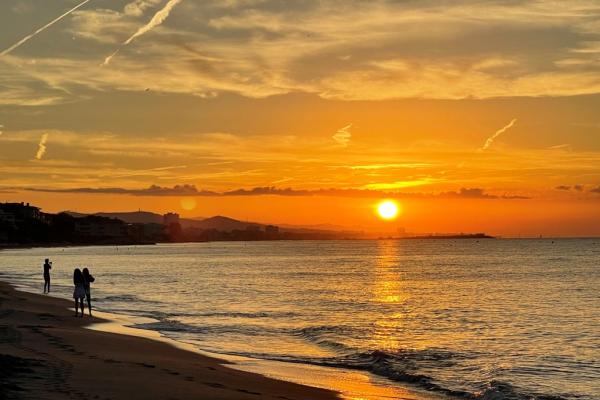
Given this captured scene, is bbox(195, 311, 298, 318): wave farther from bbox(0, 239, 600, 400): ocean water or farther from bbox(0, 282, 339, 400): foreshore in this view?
bbox(0, 282, 339, 400): foreshore

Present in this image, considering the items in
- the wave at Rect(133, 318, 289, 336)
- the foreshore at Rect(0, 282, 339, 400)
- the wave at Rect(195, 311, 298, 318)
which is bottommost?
the wave at Rect(195, 311, 298, 318)

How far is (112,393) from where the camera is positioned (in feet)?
51.1

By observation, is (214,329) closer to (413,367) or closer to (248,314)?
(248,314)

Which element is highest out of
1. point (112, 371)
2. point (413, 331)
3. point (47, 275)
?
point (47, 275)

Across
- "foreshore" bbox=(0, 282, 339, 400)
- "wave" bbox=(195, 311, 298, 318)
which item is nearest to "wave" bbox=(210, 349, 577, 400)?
"foreshore" bbox=(0, 282, 339, 400)

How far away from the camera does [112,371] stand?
18906mm

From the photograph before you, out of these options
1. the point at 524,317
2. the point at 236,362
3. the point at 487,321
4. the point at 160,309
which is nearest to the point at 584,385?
the point at 236,362

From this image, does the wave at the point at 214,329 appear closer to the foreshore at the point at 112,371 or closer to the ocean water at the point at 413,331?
the ocean water at the point at 413,331

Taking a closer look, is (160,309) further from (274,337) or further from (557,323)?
(557,323)

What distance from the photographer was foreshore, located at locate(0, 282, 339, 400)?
50.8 ft

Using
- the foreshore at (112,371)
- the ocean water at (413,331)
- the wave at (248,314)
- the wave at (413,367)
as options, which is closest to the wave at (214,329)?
the ocean water at (413,331)

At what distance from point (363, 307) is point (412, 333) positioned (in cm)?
1645

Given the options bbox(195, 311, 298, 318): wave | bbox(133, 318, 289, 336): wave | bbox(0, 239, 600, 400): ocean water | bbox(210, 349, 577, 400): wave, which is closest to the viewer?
bbox(210, 349, 577, 400): wave

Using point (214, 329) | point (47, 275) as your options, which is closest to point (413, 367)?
point (214, 329)
